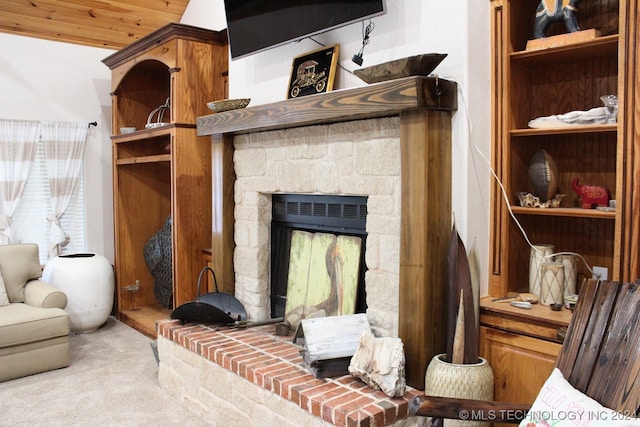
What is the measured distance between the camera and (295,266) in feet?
10.7

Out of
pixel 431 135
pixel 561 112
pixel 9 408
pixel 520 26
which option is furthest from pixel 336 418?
pixel 9 408

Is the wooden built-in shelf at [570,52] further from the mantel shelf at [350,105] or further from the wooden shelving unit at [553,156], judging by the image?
the mantel shelf at [350,105]

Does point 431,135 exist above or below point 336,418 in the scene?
above

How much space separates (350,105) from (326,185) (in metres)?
0.54

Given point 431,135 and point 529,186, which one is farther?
point 529,186

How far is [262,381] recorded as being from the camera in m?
2.53

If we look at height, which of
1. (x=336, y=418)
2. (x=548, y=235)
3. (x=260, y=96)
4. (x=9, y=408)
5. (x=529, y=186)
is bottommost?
(x=9, y=408)

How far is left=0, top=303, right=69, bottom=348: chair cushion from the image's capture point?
3.49 m

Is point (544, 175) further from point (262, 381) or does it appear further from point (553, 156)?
point (262, 381)

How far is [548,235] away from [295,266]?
4.62 feet

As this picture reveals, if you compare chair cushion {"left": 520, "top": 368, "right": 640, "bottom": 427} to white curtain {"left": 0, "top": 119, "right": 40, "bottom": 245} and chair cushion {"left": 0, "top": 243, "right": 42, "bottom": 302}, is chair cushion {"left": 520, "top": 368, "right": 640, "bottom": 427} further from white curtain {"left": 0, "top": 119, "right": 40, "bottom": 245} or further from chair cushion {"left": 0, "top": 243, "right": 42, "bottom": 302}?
white curtain {"left": 0, "top": 119, "right": 40, "bottom": 245}

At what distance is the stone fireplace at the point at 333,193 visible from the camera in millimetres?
2295

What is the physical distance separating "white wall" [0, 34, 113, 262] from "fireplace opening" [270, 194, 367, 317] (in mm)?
2569

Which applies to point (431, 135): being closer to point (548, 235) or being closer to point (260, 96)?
point (548, 235)
